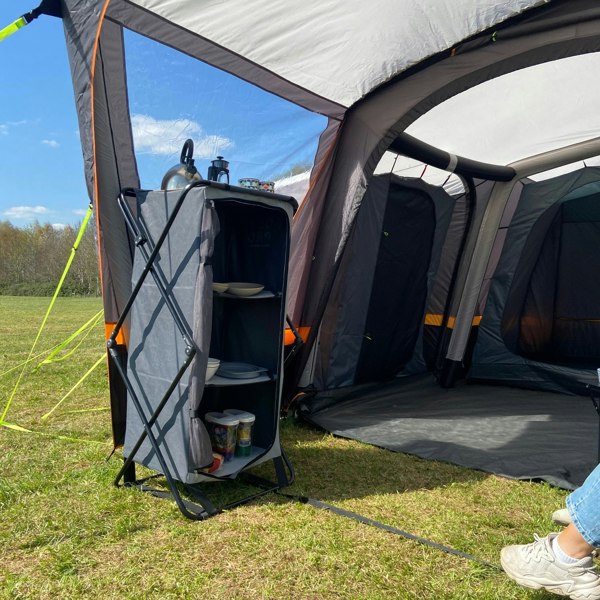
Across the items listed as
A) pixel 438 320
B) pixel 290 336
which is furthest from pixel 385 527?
pixel 438 320

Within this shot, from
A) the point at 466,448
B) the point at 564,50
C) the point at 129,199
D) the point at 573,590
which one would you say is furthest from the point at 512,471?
the point at 129,199

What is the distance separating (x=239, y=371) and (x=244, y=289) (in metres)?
0.37

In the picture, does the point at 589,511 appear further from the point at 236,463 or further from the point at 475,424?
the point at 475,424

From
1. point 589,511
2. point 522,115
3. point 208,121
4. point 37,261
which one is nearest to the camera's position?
point 589,511

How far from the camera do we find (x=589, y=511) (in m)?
1.64

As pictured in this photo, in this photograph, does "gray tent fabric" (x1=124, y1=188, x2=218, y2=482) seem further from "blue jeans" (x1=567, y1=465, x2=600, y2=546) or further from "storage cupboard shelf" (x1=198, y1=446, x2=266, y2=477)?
"blue jeans" (x1=567, y1=465, x2=600, y2=546)

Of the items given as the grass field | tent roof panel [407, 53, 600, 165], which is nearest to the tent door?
tent roof panel [407, 53, 600, 165]

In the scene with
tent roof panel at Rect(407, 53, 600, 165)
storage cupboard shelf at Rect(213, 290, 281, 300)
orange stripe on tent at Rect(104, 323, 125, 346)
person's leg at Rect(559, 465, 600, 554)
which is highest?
tent roof panel at Rect(407, 53, 600, 165)

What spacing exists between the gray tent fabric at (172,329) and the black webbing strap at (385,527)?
20.3 inches

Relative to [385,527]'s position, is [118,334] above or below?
above

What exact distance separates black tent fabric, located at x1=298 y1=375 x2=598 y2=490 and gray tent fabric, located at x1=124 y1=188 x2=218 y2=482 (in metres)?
1.40

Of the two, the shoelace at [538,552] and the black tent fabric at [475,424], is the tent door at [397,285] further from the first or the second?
the shoelace at [538,552]

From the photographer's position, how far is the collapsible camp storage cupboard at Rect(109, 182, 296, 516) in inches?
91.7

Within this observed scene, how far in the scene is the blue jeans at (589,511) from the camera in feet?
5.36
